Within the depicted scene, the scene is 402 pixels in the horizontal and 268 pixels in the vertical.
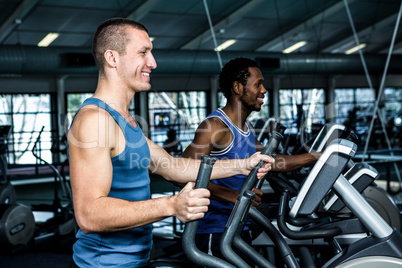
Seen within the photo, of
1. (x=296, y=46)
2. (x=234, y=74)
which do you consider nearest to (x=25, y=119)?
(x=296, y=46)

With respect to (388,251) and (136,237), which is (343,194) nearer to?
(388,251)

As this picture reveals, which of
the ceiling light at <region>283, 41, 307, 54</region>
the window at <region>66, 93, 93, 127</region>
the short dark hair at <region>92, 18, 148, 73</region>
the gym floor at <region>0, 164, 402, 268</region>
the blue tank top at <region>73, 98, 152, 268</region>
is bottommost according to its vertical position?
the gym floor at <region>0, 164, 402, 268</region>

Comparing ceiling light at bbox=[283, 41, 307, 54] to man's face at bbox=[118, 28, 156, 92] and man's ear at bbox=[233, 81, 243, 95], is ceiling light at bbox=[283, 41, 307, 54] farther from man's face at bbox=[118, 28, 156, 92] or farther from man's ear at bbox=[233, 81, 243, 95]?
man's face at bbox=[118, 28, 156, 92]

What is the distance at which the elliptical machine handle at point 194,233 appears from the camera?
101cm

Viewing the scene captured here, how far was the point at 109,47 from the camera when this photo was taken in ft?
4.01

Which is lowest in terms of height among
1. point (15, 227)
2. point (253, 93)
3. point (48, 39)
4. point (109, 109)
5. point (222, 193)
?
point (15, 227)

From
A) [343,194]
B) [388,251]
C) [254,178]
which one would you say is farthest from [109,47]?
[388,251]

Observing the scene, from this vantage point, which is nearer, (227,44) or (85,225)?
(85,225)

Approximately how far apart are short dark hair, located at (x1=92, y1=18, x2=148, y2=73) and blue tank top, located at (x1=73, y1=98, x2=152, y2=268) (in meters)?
0.14

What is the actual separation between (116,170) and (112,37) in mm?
351

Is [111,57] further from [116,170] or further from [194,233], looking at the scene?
[194,233]

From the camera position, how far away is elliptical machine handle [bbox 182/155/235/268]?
101 centimetres

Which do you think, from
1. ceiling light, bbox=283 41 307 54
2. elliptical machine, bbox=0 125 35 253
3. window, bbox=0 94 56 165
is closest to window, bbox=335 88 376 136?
ceiling light, bbox=283 41 307 54

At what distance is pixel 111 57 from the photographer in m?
1.23
